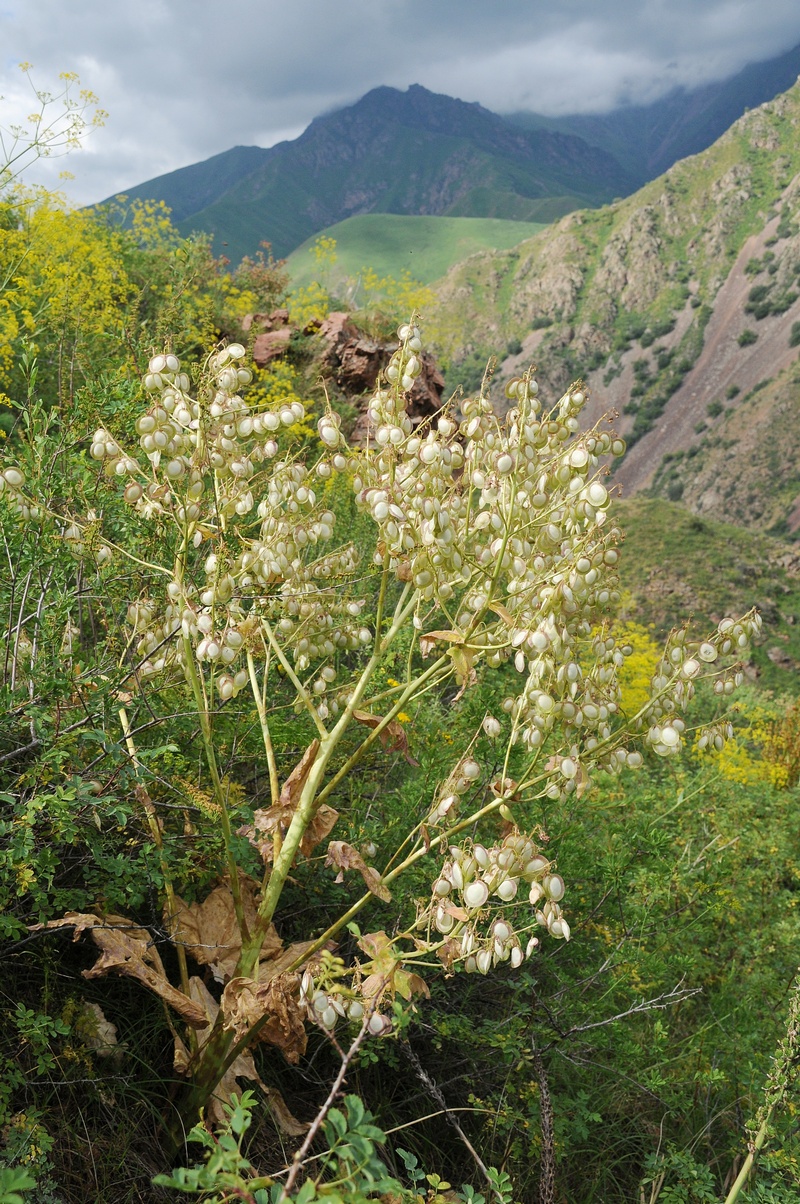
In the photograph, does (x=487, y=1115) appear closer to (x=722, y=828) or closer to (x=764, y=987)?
(x=764, y=987)

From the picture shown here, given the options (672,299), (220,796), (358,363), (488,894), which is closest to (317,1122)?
(488,894)

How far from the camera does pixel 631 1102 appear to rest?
10.3 ft

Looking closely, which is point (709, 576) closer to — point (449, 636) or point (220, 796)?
point (449, 636)

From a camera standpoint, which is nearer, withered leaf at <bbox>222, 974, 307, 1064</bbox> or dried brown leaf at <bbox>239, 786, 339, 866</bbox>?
withered leaf at <bbox>222, 974, 307, 1064</bbox>

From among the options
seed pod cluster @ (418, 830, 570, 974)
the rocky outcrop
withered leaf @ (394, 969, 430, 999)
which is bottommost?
withered leaf @ (394, 969, 430, 999)

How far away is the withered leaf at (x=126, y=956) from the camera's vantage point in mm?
1948

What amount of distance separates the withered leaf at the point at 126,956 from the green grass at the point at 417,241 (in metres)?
131

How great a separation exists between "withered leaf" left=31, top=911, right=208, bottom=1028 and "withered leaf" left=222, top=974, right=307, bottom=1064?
15cm

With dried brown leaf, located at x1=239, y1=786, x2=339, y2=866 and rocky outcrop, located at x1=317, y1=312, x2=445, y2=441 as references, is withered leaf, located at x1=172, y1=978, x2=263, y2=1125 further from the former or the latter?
rocky outcrop, located at x1=317, y1=312, x2=445, y2=441

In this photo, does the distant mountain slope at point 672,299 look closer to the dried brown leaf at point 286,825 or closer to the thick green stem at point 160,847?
the dried brown leaf at point 286,825

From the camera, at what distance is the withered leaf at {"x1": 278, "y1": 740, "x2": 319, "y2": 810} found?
85.8 inches

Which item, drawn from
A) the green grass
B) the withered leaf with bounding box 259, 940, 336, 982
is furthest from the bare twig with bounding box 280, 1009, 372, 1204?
the green grass

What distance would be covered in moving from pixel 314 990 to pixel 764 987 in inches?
127

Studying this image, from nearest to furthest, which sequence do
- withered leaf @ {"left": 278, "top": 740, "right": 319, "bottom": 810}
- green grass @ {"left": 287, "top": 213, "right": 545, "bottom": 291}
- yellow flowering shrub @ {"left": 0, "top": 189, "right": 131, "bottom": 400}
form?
withered leaf @ {"left": 278, "top": 740, "right": 319, "bottom": 810}
yellow flowering shrub @ {"left": 0, "top": 189, "right": 131, "bottom": 400}
green grass @ {"left": 287, "top": 213, "right": 545, "bottom": 291}
